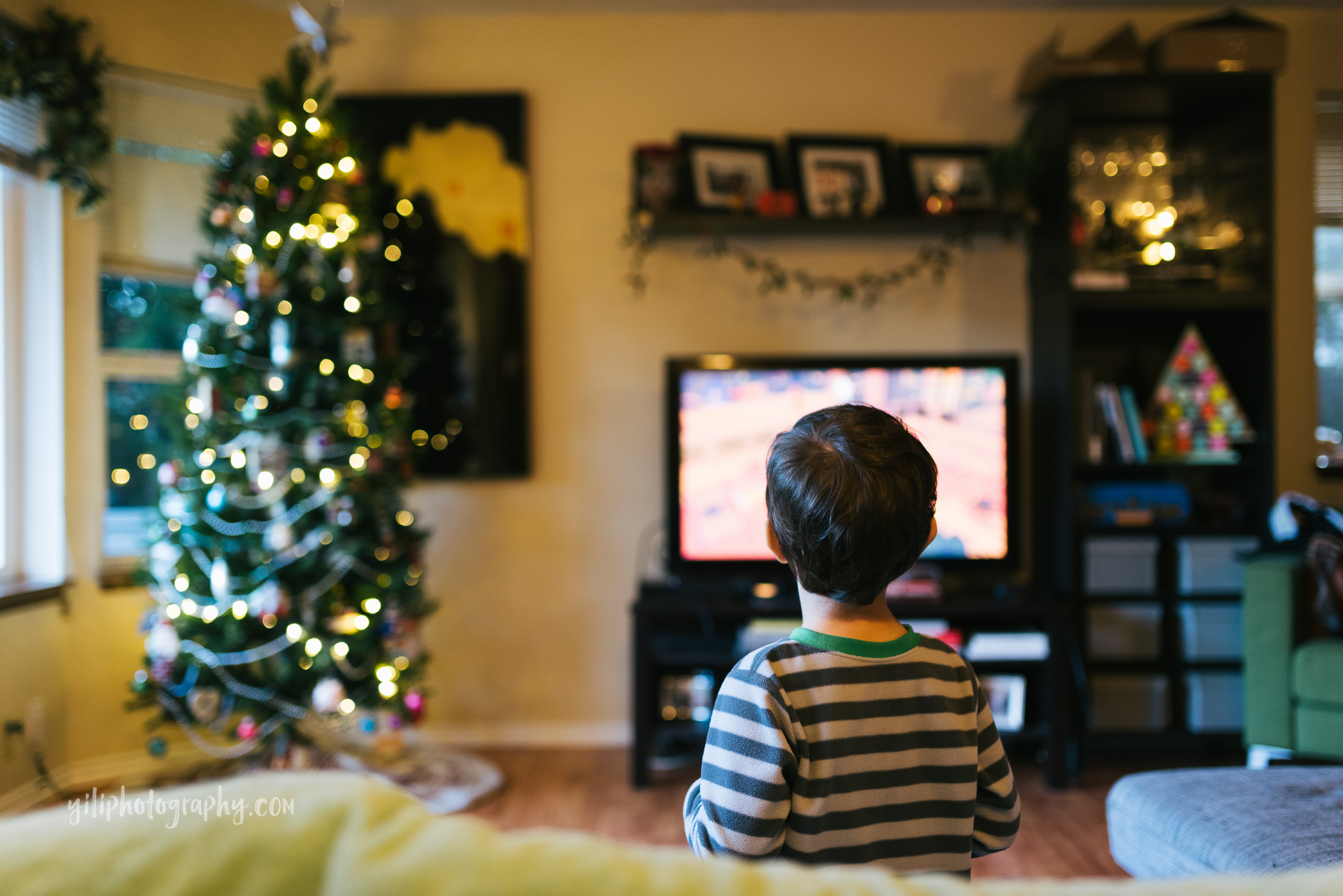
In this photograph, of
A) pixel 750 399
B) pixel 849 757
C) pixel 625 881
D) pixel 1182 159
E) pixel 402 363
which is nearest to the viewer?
pixel 625 881

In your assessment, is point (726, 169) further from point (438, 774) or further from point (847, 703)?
point (847, 703)

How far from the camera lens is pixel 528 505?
3.27 meters

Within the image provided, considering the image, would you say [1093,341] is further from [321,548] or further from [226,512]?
[226,512]

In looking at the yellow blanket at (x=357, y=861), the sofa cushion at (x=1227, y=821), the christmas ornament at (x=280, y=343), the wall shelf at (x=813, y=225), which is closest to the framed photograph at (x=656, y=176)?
the wall shelf at (x=813, y=225)

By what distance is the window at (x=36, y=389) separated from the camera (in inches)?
109

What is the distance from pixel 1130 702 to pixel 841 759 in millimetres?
2534

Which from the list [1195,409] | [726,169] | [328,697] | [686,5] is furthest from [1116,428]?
[328,697]

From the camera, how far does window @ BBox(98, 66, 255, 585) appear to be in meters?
2.90

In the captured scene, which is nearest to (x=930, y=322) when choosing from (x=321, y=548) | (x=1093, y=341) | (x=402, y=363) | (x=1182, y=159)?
(x=1093, y=341)

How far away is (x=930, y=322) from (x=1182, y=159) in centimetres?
111

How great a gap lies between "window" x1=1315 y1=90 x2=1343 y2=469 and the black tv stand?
148 cm

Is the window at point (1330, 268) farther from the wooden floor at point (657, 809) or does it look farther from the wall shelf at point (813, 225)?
the wooden floor at point (657, 809)

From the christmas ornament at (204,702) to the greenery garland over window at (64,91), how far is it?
5.23 feet

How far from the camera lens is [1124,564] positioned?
2.89m
